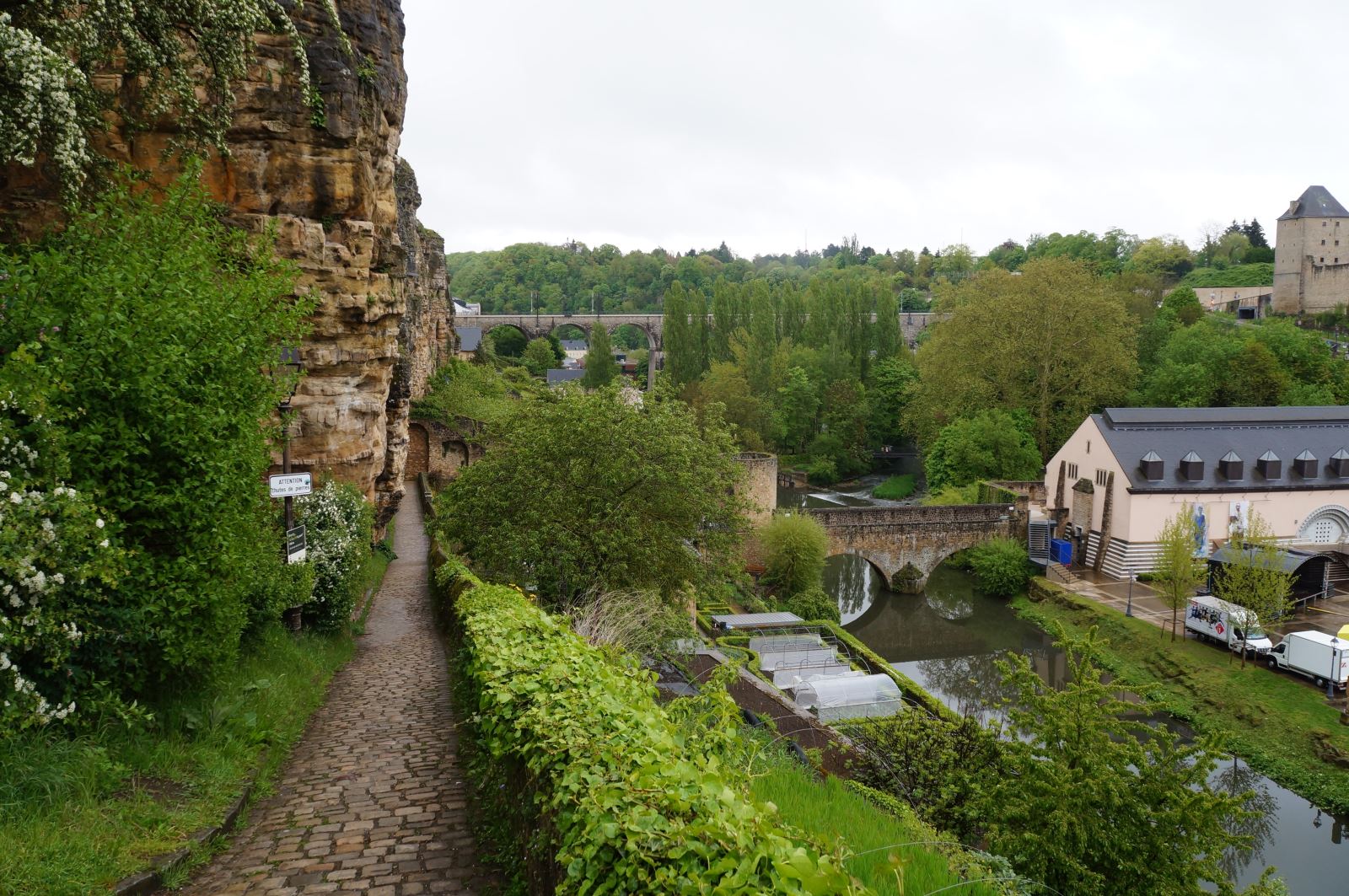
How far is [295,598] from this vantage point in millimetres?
10703

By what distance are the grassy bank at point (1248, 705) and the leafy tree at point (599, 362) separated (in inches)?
1786

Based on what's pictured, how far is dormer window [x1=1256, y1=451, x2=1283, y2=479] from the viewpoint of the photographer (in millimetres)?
31469

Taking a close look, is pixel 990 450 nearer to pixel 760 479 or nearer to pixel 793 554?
pixel 760 479

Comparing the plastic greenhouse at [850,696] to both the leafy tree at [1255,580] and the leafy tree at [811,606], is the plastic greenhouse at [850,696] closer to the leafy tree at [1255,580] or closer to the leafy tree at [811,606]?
the leafy tree at [811,606]

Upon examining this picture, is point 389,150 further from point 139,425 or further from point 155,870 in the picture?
point 155,870

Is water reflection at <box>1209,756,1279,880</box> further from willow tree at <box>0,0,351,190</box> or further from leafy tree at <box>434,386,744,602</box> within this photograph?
willow tree at <box>0,0,351,190</box>

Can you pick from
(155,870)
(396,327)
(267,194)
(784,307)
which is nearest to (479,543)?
(396,327)

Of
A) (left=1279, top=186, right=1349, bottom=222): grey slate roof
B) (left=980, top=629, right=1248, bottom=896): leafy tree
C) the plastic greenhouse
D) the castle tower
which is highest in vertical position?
(left=1279, top=186, right=1349, bottom=222): grey slate roof

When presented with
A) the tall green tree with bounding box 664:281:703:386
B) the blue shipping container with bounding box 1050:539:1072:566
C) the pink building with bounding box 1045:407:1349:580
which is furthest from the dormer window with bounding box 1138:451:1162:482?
the tall green tree with bounding box 664:281:703:386

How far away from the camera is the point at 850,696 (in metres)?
17.4

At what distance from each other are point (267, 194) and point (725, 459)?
8.64 m

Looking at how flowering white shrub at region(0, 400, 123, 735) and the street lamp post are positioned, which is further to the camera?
the street lamp post

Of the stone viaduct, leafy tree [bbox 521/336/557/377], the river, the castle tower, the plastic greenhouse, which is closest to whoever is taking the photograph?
the river

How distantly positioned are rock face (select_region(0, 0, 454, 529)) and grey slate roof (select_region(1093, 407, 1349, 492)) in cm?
2620
